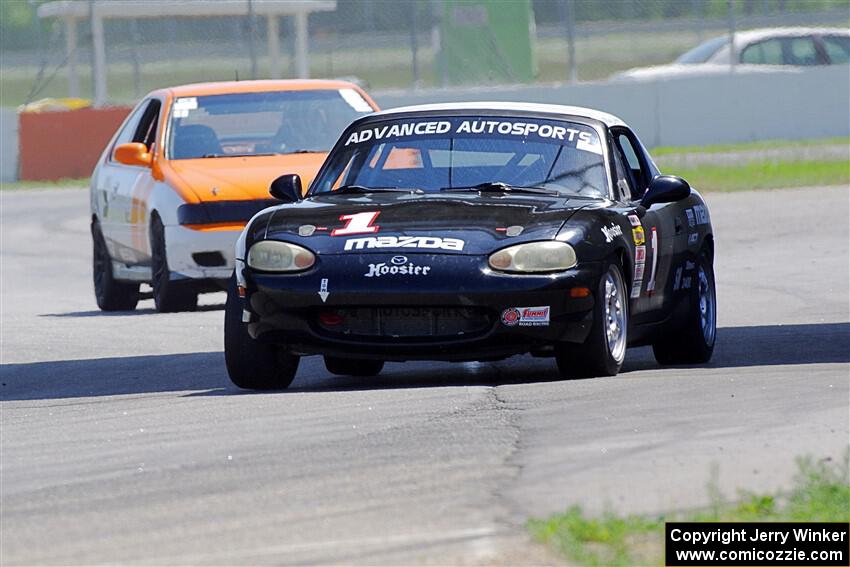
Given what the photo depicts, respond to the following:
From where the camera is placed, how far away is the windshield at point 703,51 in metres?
31.3

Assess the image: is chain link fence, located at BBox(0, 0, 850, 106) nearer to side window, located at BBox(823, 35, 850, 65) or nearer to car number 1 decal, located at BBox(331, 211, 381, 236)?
side window, located at BBox(823, 35, 850, 65)

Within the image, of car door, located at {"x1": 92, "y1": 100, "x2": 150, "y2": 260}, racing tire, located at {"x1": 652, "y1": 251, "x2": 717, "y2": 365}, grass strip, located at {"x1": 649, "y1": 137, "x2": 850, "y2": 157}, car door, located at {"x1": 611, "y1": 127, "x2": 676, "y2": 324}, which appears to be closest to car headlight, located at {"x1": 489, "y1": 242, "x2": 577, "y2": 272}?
car door, located at {"x1": 611, "y1": 127, "x2": 676, "y2": 324}

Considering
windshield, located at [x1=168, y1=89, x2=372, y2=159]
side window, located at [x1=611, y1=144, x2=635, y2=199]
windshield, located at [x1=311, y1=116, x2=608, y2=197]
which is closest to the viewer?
windshield, located at [x1=311, y1=116, x2=608, y2=197]

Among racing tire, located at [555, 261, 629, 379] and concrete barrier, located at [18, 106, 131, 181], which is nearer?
racing tire, located at [555, 261, 629, 379]

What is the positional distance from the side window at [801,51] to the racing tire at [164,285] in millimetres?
18784

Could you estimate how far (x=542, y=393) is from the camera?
807 cm

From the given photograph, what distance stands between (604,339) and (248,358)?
1.56 m

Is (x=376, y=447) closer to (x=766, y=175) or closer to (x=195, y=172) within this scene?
(x=195, y=172)

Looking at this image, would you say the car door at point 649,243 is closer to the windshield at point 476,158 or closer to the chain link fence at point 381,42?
the windshield at point 476,158

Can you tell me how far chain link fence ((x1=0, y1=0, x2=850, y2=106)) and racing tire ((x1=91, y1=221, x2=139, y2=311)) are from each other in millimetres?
15457

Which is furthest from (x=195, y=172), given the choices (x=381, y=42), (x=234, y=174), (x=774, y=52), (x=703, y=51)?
(x=703, y=51)

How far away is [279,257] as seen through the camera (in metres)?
8.52

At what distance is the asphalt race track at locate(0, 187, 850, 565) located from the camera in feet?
17.8

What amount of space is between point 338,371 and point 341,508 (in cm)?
385
